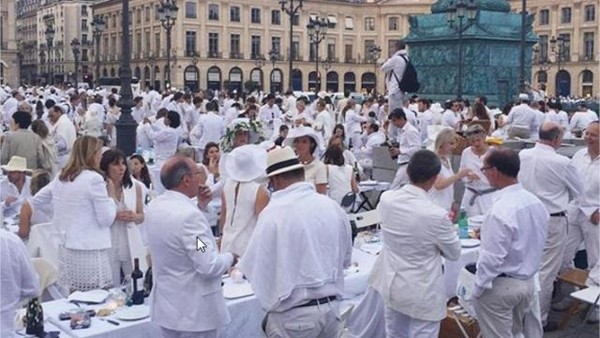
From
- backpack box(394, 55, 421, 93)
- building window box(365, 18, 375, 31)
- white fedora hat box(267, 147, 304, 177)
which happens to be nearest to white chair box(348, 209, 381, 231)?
white fedora hat box(267, 147, 304, 177)

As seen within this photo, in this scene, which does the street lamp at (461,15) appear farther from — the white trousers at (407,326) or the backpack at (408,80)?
the white trousers at (407,326)

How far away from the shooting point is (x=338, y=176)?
9828mm

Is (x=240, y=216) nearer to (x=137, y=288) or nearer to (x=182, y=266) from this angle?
(x=137, y=288)

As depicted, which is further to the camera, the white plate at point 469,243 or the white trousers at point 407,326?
the white plate at point 469,243

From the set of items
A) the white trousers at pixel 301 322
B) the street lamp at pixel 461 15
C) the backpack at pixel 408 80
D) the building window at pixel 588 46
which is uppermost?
the building window at pixel 588 46

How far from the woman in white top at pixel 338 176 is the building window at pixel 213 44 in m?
72.5

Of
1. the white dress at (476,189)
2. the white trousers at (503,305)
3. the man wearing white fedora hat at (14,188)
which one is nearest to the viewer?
the white trousers at (503,305)

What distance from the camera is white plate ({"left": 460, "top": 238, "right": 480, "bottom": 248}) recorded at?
762 centimetres

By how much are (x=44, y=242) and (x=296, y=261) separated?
3.22 meters

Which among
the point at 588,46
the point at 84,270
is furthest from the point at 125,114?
the point at 588,46

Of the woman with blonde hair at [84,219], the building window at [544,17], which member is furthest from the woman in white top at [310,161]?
the building window at [544,17]

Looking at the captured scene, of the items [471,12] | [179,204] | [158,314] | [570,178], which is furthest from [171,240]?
[471,12]

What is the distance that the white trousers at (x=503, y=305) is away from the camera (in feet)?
17.7

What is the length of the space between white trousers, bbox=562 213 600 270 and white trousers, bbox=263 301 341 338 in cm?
435
